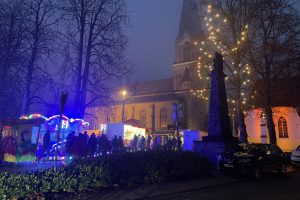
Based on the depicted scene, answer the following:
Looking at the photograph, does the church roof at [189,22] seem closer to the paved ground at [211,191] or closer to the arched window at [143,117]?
the arched window at [143,117]

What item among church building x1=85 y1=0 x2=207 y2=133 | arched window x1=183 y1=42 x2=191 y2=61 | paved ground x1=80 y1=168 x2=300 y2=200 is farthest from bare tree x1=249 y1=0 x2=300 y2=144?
arched window x1=183 y1=42 x2=191 y2=61

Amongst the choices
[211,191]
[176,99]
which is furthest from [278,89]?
[176,99]

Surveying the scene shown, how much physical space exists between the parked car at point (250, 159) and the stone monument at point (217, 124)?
100 centimetres

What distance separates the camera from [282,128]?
35906mm

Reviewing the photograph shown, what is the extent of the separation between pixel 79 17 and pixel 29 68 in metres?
5.49

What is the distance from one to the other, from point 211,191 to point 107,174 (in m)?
3.71

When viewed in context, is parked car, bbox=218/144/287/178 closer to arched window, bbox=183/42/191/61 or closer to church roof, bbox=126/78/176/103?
arched window, bbox=183/42/191/61

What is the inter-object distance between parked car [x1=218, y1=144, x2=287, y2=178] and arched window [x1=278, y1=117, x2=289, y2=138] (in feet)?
77.5

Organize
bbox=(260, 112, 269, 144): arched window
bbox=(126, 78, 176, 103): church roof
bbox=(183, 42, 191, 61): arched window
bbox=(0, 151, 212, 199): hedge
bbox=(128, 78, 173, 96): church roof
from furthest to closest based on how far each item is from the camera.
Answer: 1. bbox=(128, 78, 173, 96): church roof
2. bbox=(126, 78, 176, 103): church roof
3. bbox=(183, 42, 191, 61): arched window
4. bbox=(260, 112, 269, 144): arched window
5. bbox=(0, 151, 212, 199): hedge

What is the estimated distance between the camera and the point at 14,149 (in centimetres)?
1641

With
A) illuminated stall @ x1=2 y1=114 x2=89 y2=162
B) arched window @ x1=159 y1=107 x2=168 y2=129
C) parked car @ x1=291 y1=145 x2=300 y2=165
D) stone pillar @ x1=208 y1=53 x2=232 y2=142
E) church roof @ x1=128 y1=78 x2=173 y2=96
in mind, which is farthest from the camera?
church roof @ x1=128 y1=78 x2=173 y2=96

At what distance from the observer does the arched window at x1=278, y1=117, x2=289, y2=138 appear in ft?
117

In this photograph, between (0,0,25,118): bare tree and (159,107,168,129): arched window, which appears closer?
(0,0,25,118): bare tree

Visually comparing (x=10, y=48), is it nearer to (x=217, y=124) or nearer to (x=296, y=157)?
(x=217, y=124)
